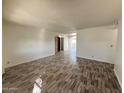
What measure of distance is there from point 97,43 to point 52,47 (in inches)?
190

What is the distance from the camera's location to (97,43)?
6.59 metres

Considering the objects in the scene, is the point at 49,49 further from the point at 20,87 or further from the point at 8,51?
the point at 20,87

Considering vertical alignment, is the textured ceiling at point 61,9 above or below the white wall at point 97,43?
above

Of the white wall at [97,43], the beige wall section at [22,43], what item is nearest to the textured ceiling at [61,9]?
the beige wall section at [22,43]

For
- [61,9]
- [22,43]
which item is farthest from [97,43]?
[22,43]

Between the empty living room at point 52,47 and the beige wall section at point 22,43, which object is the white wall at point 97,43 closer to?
the empty living room at point 52,47

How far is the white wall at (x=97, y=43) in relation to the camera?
5.79 metres

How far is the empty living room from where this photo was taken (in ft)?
8.87

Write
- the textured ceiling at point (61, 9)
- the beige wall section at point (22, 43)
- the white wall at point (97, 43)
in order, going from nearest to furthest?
the textured ceiling at point (61, 9)
the beige wall section at point (22, 43)
the white wall at point (97, 43)

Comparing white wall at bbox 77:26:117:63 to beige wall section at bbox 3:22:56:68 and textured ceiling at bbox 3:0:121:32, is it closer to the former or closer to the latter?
textured ceiling at bbox 3:0:121:32

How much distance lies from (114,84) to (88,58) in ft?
14.1

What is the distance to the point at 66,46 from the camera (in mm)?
15078

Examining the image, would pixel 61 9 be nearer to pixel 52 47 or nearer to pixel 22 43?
pixel 22 43

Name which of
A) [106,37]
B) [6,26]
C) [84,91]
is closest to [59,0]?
[84,91]
